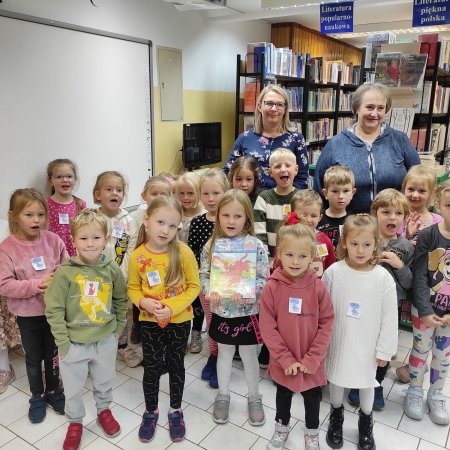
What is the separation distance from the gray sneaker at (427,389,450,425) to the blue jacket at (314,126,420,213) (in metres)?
1.14

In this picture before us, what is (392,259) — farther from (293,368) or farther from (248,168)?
(248,168)

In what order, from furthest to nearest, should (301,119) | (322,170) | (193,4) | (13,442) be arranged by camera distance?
(301,119) < (193,4) < (322,170) < (13,442)

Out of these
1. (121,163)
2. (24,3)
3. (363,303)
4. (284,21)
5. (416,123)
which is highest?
(284,21)

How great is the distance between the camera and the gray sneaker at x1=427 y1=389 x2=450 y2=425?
2221 mm

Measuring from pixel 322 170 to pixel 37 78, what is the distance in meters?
2.35

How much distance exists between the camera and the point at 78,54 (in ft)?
11.7

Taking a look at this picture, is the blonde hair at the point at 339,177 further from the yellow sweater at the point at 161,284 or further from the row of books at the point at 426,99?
the row of books at the point at 426,99

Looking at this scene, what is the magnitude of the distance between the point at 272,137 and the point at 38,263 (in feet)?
5.49

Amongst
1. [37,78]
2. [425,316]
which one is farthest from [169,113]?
[425,316]

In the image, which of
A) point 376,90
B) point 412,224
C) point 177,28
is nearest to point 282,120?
point 376,90

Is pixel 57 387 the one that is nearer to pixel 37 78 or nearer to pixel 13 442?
pixel 13 442

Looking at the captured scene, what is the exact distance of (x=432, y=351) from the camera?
229 cm

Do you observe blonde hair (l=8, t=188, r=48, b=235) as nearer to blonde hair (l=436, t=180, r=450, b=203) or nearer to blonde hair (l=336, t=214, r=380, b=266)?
blonde hair (l=336, t=214, r=380, b=266)

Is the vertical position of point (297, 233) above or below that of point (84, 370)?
above
